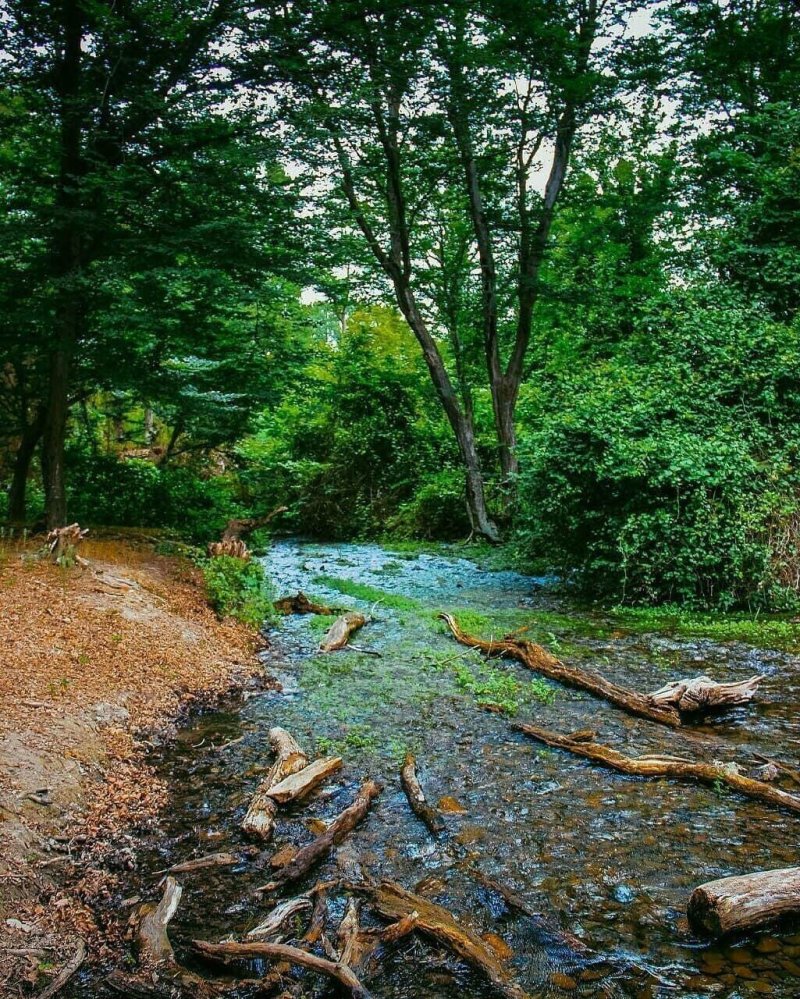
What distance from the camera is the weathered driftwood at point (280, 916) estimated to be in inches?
115

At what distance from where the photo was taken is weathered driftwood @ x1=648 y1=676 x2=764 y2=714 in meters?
5.49

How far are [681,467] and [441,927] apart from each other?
723 cm

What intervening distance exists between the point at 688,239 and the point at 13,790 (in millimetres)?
16777

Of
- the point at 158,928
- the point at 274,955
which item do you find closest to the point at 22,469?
the point at 158,928

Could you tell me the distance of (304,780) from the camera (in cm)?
429

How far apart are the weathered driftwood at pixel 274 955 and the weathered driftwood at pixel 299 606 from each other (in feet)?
21.8

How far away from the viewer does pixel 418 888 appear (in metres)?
3.30

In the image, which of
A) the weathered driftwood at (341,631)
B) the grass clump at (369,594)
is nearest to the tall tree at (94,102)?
the weathered driftwood at (341,631)

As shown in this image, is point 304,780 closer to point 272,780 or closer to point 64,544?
point 272,780

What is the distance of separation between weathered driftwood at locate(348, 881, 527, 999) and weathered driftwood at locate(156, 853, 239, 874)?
2.38ft

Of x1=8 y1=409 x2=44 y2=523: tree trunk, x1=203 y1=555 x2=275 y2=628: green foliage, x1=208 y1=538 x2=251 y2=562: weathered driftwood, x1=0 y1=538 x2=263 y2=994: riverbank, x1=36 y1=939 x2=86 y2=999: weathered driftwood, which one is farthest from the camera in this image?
x1=8 y1=409 x2=44 y2=523: tree trunk

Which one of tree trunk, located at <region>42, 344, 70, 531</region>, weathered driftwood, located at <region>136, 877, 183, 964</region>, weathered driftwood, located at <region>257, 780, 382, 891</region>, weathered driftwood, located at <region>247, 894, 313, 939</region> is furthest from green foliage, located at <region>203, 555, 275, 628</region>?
weathered driftwood, located at <region>247, 894, 313, 939</region>

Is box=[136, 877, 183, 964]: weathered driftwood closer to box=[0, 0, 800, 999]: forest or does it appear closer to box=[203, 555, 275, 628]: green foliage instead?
box=[0, 0, 800, 999]: forest

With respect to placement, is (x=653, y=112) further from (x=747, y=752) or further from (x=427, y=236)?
(x=747, y=752)
